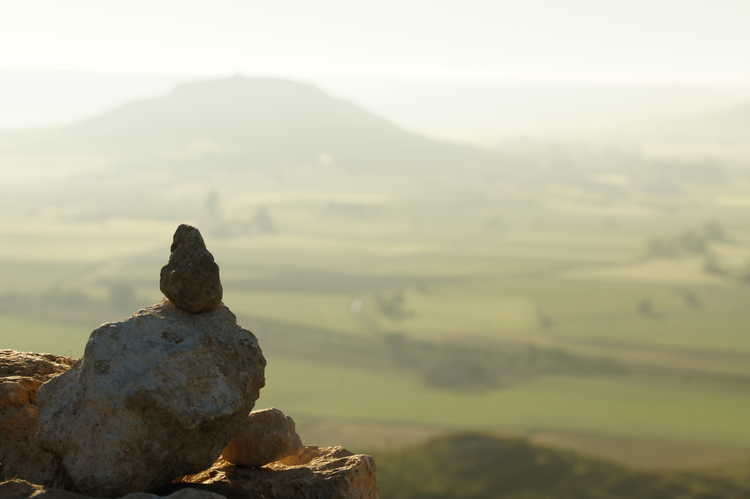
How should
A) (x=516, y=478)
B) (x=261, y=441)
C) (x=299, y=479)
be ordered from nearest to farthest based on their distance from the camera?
(x=299, y=479) → (x=261, y=441) → (x=516, y=478)

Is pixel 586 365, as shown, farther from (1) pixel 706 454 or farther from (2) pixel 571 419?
(1) pixel 706 454

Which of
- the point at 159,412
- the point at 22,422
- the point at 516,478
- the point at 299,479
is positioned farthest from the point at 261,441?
the point at 516,478

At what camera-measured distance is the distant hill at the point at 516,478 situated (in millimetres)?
77875

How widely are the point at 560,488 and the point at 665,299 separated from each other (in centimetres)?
10380

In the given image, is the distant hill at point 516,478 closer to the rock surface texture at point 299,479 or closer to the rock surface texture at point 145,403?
the rock surface texture at point 299,479

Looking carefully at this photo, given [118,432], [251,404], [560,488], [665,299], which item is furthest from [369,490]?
[665,299]

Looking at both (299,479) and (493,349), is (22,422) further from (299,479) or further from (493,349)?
(493,349)

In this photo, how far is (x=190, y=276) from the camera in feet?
43.7

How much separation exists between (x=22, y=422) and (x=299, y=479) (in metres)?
4.17

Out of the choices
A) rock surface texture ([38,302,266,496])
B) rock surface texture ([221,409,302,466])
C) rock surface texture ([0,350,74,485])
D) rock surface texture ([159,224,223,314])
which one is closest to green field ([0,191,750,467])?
rock surface texture ([221,409,302,466])

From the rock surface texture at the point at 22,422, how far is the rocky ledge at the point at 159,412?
19 mm

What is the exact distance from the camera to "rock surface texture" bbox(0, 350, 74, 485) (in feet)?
42.9

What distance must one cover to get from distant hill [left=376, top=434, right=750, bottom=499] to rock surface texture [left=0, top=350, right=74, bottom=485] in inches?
2459

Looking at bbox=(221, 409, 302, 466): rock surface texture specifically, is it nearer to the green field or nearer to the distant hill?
the distant hill
